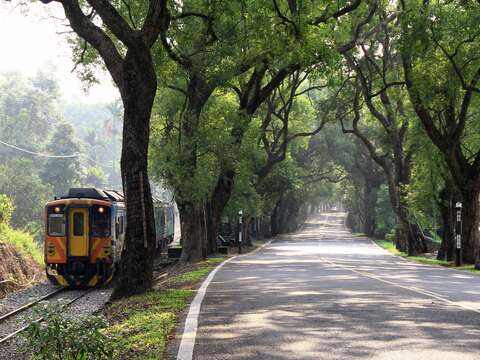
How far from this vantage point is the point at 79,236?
75.3 feet

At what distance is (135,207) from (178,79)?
670 inches

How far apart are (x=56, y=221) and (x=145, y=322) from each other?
13584 millimetres

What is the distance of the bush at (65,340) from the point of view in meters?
7.31

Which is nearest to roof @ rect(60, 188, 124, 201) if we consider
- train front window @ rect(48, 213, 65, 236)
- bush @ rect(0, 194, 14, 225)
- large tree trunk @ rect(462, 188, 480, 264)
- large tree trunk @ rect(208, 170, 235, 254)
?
train front window @ rect(48, 213, 65, 236)

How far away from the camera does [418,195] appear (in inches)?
1406

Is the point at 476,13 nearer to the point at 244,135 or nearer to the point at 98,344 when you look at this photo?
the point at 244,135

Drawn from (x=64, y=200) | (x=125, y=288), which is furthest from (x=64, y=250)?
(x=125, y=288)

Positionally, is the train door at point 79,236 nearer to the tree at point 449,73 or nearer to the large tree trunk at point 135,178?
the large tree trunk at point 135,178

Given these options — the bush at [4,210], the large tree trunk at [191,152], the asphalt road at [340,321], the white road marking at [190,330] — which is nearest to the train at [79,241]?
the large tree trunk at [191,152]

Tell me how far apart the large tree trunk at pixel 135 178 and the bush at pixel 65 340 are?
6.97 meters

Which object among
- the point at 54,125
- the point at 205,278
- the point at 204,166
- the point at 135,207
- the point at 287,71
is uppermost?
the point at 54,125

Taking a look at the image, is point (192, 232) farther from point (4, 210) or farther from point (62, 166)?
point (62, 166)

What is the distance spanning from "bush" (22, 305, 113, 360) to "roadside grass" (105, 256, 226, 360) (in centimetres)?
54

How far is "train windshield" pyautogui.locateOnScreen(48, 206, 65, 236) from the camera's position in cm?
2303
